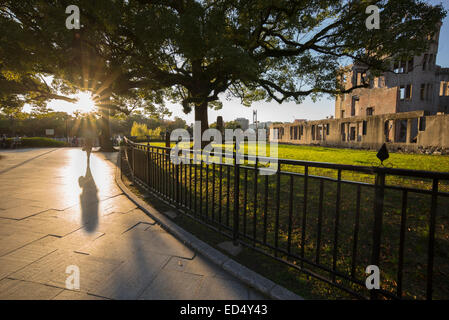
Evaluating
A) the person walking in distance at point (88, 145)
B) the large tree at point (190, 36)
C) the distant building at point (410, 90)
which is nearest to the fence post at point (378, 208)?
the large tree at point (190, 36)

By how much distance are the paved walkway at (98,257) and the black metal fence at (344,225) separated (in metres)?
0.80

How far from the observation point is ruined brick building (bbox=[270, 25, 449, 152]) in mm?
15344

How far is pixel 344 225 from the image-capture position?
373 cm

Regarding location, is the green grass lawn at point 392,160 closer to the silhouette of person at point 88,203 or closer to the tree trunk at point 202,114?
the tree trunk at point 202,114

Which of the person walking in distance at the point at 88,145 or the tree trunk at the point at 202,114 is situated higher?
the tree trunk at the point at 202,114

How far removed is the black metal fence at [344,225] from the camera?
75.3 inches

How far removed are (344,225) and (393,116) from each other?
18680mm

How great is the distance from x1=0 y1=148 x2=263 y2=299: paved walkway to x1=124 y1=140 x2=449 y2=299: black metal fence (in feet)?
2.63

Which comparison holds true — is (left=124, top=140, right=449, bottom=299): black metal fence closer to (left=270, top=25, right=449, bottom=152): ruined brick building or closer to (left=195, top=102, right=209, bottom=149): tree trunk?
(left=195, top=102, right=209, bottom=149): tree trunk

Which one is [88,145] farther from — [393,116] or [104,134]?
[393,116]

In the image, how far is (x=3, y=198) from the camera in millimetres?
5137

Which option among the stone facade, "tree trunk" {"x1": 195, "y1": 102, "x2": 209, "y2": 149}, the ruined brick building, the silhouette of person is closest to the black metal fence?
the silhouette of person

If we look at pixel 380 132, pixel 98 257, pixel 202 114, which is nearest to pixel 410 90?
pixel 380 132
